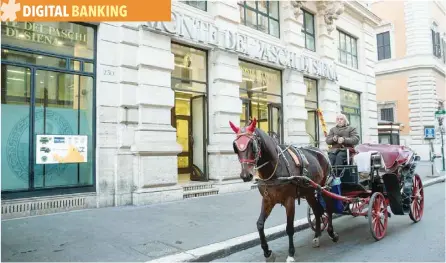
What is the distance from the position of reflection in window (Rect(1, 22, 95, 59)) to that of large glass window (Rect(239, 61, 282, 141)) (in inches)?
230

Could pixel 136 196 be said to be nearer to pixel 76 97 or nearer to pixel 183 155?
pixel 76 97

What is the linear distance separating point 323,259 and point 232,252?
1.44 m

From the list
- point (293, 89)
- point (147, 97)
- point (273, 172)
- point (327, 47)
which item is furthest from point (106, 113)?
point (327, 47)

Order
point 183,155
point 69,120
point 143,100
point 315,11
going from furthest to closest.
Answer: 1. point 315,11
2. point 183,155
3. point 143,100
4. point 69,120

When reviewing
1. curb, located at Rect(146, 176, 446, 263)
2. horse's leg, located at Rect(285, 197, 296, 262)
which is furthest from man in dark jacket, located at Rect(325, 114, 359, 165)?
horse's leg, located at Rect(285, 197, 296, 262)

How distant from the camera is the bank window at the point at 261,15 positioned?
43.3 ft

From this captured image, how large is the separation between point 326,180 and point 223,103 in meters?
6.06

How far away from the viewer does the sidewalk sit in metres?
5.17

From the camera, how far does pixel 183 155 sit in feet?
46.8

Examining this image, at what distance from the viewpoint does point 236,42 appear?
39.4 ft

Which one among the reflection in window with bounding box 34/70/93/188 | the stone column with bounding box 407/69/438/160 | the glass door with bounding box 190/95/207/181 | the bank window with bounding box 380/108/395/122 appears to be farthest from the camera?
the bank window with bounding box 380/108/395/122

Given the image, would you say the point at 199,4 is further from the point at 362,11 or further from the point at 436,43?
A: the point at 436,43

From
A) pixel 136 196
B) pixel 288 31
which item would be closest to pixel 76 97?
pixel 136 196

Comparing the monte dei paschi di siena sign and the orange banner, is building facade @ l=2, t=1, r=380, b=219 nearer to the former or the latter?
the monte dei paschi di siena sign
